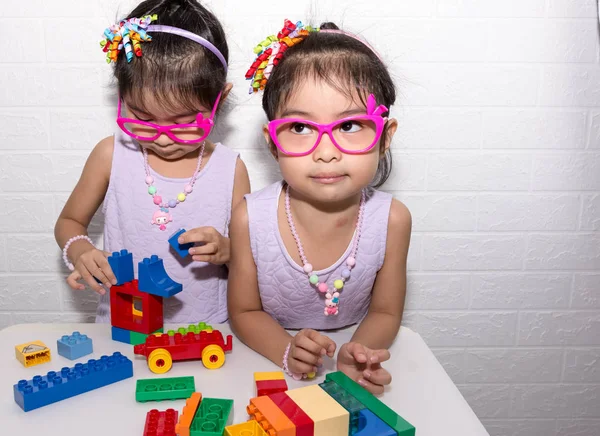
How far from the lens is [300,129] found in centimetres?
106

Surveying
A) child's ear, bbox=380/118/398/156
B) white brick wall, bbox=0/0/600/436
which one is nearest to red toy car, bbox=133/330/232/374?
child's ear, bbox=380/118/398/156

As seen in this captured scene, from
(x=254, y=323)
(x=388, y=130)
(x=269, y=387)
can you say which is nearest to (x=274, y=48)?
(x=388, y=130)

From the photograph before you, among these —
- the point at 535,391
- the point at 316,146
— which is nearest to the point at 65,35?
the point at 316,146

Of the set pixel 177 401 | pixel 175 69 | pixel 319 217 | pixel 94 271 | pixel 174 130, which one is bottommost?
pixel 177 401

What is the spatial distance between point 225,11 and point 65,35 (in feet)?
1.34

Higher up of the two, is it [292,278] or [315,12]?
[315,12]

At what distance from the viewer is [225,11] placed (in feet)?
4.85

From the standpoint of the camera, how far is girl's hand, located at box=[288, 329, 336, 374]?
36.3 inches

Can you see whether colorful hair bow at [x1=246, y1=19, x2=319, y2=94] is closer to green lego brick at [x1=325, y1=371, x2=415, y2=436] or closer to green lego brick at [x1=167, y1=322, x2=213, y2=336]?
green lego brick at [x1=167, y1=322, x2=213, y2=336]

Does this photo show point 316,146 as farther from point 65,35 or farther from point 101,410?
point 65,35

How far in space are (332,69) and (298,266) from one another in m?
0.38

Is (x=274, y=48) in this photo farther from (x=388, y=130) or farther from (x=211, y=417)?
(x=211, y=417)

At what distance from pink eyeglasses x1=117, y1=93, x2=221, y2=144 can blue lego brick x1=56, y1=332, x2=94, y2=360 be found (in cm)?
43

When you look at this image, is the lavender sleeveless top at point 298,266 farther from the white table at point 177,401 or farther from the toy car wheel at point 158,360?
the toy car wheel at point 158,360
